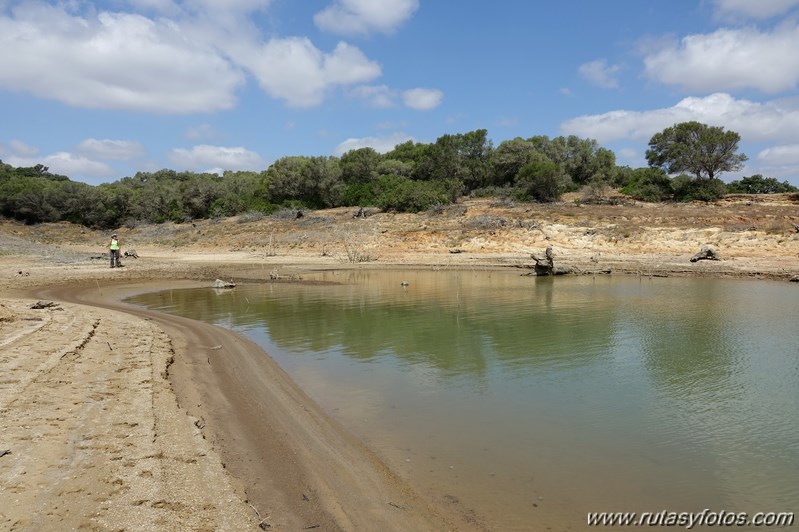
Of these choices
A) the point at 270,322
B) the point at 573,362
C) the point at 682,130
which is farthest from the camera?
the point at 682,130

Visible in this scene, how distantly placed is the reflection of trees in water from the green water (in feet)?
0.27

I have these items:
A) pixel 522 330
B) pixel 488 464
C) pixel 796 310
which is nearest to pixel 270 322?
pixel 522 330

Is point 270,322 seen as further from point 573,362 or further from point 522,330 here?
point 573,362

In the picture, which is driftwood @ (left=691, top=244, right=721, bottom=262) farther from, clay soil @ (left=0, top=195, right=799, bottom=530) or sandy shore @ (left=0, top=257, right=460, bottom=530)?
sandy shore @ (left=0, top=257, right=460, bottom=530)

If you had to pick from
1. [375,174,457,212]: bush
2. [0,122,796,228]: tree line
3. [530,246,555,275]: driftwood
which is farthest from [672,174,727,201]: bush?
[530,246,555,275]: driftwood

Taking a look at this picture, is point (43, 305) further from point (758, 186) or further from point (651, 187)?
point (758, 186)

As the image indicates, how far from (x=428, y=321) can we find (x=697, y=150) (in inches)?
1679

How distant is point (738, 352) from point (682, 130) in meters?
43.9

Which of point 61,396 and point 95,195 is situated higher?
point 95,195

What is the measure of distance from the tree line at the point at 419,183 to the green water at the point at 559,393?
3067 centimetres

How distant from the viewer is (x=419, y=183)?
49.1 m

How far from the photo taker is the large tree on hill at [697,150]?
151ft

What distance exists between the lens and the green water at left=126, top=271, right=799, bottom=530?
5.65 metres

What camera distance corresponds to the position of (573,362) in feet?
35.0
